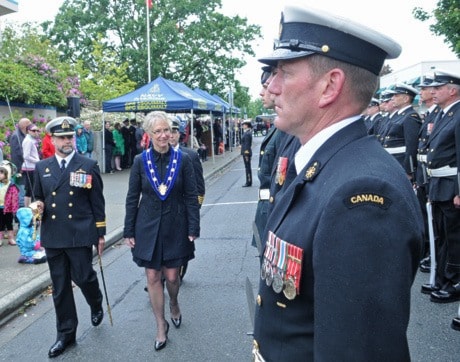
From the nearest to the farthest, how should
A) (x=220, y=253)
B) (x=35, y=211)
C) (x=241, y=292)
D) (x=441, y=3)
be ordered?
(x=35, y=211) → (x=241, y=292) → (x=220, y=253) → (x=441, y=3)

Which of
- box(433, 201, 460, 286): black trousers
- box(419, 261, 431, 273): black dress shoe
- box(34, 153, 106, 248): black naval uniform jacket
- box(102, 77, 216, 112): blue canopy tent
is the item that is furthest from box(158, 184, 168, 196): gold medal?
box(102, 77, 216, 112): blue canopy tent

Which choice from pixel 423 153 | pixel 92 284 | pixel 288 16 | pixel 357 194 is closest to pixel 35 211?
pixel 92 284

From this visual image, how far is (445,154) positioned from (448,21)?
15.7 meters

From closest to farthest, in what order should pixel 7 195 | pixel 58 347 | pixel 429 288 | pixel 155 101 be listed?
pixel 58 347, pixel 429 288, pixel 7 195, pixel 155 101

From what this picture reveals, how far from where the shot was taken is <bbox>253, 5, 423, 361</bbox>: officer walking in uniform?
1.18 meters

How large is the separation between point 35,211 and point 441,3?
1993 cm

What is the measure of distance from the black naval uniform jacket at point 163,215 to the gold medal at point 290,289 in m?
3.01

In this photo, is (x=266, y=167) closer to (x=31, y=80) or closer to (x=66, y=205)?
(x=66, y=205)

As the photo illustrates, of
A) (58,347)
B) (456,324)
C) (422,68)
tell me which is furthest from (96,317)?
(422,68)

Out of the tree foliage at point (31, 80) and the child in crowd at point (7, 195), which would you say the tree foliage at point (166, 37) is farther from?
the child in crowd at point (7, 195)

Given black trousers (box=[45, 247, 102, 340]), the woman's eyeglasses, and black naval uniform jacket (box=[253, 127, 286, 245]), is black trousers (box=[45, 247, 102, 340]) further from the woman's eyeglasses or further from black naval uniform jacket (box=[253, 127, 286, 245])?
black naval uniform jacket (box=[253, 127, 286, 245])

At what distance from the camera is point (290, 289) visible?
1.37 metres

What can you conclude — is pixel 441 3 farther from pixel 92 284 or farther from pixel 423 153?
pixel 92 284

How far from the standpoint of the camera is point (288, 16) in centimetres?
158
